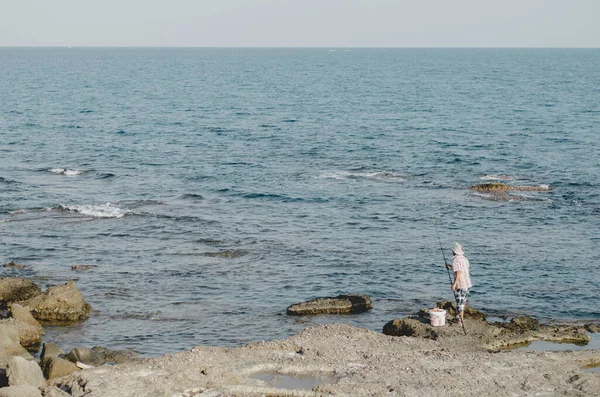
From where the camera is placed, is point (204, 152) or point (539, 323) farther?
point (204, 152)

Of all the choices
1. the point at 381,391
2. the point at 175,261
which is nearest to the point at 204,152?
the point at 175,261

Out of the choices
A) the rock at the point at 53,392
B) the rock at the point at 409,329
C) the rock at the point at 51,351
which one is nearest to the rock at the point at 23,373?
the rock at the point at 53,392

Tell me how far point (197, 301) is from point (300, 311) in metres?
3.77

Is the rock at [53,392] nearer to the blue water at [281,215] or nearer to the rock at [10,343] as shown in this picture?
the rock at [10,343]

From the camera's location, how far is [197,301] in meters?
28.3

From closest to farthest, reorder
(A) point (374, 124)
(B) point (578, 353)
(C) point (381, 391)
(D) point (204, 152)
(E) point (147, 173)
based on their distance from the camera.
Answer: (C) point (381, 391) → (B) point (578, 353) → (E) point (147, 173) → (D) point (204, 152) → (A) point (374, 124)

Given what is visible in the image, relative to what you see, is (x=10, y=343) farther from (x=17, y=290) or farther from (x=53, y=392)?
(x=17, y=290)

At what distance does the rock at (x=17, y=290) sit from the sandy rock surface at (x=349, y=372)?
26.9 feet

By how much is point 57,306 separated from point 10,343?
4073 millimetres

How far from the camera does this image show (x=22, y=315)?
24.7 m

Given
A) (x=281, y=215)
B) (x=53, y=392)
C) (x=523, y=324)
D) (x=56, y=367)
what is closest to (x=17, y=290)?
(x=56, y=367)

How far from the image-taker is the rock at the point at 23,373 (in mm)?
18703

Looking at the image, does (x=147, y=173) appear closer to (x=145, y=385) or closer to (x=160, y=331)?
(x=160, y=331)

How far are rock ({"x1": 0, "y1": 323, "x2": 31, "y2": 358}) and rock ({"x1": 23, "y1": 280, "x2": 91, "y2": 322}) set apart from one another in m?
3.14
